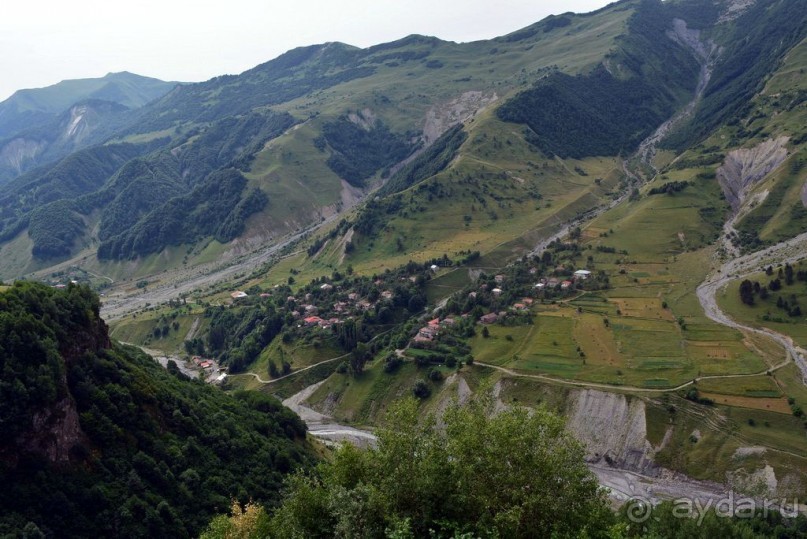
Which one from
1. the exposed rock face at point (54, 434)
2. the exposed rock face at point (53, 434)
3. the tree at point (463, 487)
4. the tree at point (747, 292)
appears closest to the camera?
the tree at point (463, 487)

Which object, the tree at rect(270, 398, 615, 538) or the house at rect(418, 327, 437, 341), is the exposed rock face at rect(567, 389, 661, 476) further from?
the tree at rect(270, 398, 615, 538)

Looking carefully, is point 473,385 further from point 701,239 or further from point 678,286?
point 701,239

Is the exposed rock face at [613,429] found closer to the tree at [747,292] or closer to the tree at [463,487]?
the tree at [747,292]

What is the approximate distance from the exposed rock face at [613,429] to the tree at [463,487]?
2880 inches

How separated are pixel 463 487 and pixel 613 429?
3325 inches

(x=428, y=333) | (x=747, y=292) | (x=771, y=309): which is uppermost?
(x=747, y=292)

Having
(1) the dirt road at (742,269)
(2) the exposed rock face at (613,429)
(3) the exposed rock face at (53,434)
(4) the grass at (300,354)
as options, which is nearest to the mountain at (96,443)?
(3) the exposed rock face at (53,434)

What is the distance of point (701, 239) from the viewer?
192625 mm

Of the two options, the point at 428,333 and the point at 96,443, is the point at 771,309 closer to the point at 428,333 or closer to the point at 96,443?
the point at 428,333

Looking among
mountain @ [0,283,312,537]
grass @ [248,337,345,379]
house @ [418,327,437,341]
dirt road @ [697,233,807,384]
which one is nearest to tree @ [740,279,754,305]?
dirt road @ [697,233,807,384]

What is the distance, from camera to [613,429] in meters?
110

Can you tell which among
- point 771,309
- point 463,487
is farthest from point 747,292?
point 463,487

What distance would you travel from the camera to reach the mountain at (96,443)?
6650 centimetres

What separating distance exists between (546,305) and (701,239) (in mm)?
76142
